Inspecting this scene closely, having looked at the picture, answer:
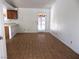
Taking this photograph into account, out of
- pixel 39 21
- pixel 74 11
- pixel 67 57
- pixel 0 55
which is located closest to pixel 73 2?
pixel 74 11

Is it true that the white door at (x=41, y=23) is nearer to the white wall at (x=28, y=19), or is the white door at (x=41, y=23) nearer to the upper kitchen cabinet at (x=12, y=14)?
the white wall at (x=28, y=19)

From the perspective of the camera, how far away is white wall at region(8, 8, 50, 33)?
10.5 m

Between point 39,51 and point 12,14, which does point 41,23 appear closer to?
point 12,14

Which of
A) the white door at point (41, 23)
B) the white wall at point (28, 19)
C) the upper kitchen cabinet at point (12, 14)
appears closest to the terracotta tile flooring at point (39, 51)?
the upper kitchen cabinet at point (12, 14)

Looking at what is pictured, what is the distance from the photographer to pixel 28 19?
10633 mm

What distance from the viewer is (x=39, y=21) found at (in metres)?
10.8

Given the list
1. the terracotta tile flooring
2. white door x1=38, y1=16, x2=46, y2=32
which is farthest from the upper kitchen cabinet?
the terracotta tile flooring

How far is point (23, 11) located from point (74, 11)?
21.7 ft

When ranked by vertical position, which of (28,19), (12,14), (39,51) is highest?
(12,14)

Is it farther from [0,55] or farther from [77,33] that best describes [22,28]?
[0,55]

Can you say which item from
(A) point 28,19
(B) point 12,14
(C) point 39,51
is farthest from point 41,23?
(C) point 39,51

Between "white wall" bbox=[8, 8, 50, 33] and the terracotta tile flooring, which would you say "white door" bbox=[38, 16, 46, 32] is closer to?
"white wall" bbox=[8, 8, 50, 33]

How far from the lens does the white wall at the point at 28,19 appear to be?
10.5m

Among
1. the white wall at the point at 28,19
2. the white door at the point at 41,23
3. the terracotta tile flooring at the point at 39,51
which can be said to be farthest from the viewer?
Answer: the white door at the point at 41,23
